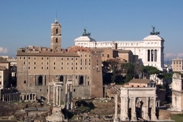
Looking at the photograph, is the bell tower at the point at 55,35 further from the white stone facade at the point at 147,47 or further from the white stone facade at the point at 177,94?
the white stone facade at the point at 177,94

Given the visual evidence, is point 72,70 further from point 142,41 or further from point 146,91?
point 142,41

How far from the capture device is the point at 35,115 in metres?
54.6

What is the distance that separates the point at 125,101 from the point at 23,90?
19.9m

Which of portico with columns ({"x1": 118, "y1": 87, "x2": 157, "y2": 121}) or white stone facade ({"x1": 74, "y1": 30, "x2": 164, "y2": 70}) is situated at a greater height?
white stone facade ({"x1": 74, "y1": 30, "x2": 164, "y2": 70})


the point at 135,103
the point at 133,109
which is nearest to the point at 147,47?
the point at 135,103

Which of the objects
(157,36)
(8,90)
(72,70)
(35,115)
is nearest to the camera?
(35,115)

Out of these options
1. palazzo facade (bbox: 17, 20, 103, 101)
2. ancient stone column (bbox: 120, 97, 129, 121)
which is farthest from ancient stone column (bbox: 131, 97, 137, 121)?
palazzo facade (bbox: 17, 20, 103, 101)

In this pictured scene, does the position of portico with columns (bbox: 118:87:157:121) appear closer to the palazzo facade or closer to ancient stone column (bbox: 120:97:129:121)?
ancient stone column (bbox: 120:97:129:121)

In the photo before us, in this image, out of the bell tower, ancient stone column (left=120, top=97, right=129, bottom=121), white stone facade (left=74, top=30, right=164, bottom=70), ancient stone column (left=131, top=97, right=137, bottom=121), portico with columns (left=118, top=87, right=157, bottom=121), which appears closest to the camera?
ancient stone column (left=131, top=97, right=137, bottom=121)

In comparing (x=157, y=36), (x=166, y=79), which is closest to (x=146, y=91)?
(x=166, y=79)

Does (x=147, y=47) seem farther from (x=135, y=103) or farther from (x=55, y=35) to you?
(x=135, y=103)

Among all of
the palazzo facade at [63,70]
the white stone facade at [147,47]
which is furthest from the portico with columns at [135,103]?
the white stone facade at [147,47]

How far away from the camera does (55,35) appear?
7581 cm

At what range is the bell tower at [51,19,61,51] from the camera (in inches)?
2972
